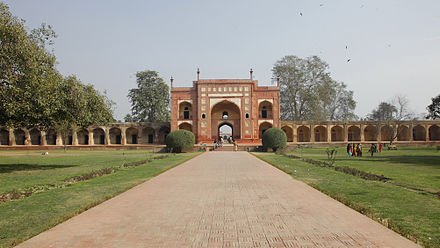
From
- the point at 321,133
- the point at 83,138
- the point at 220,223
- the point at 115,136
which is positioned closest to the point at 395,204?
the point at 220,223

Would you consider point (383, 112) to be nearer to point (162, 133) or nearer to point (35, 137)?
point (162, 133)

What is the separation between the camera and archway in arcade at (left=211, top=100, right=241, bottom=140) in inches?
1674

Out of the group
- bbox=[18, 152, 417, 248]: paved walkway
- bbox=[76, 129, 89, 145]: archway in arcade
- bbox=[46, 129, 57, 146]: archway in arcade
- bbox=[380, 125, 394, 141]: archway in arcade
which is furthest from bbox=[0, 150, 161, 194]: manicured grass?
bbox=[380, 125, 394, 141]: archway in arcade

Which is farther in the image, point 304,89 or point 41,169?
point 304,89

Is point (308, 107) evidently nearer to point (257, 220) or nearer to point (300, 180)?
point (300, 180)

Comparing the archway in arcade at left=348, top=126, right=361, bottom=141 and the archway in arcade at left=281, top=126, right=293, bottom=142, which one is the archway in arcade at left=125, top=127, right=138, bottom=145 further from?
the archway in arcade at left=348, top=126, right=361, bottom=141

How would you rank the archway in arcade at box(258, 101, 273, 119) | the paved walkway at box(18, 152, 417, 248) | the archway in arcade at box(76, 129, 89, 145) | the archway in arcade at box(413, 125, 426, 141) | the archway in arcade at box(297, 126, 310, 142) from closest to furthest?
1. the paved walkway at box(18, 152, 417, 248)
2. the archway in arcade at box(258, 101, 273, 119)
3. the archway in arcade at box(413, 125, 426, 141)
4. the archway in arcade at box(76, 129, 89, 145)
5. the archway in arcade at box(297, 126, 310, 142)

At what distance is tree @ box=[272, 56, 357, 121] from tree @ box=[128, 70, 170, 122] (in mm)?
18518

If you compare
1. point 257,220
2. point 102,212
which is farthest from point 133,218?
point 257,220

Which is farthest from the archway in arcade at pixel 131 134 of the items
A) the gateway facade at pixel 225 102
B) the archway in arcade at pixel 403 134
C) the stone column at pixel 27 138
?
the archway in arcade at pixel 403 134

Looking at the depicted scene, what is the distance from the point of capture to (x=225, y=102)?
134ft

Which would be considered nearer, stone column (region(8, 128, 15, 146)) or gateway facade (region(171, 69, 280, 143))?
gateway facade (region(171, 69, 280, 143))

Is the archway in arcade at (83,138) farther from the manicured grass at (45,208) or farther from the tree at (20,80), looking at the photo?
the manicured grass at (45,208)

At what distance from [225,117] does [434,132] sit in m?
31.1
